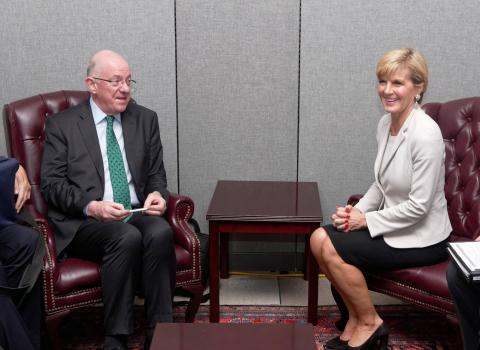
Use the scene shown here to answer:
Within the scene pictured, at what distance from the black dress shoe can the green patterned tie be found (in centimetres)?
119

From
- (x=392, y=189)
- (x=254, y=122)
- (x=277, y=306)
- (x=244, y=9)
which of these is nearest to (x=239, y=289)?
(x=277, y=306)

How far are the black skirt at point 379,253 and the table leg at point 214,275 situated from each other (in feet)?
1.96

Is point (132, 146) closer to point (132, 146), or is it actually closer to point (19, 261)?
point (132, 146)

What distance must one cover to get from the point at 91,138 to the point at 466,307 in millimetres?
1878

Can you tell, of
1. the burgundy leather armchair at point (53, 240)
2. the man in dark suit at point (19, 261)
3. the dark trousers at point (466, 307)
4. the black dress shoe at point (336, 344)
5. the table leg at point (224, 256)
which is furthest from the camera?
the table leg at point (224, 256)

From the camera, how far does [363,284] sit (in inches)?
115

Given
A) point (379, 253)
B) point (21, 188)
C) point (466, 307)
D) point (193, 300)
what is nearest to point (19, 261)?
point (21, 188)

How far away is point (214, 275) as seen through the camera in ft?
10.5

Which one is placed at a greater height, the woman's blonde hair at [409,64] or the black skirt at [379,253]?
the woman's blonde hair at [409,64]

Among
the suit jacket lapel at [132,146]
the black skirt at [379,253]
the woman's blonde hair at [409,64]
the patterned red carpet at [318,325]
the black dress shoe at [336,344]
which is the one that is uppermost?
Result: the woman's blonde hair at [409,64]

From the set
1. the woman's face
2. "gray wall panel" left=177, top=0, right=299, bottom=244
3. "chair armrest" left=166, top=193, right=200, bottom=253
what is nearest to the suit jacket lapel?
"chair armrest" left=166, top=193, right=200, bottom=253

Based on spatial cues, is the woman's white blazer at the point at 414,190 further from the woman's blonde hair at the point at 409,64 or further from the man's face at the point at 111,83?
the man's face at the point at 111,83

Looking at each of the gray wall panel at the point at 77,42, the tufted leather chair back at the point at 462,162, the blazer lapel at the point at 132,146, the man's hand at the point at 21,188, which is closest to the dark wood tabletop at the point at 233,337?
the man's hand at the point at 21,188

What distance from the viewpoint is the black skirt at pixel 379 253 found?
286 cm
